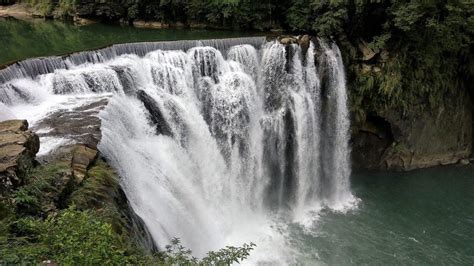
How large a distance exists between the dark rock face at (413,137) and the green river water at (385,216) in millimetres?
555

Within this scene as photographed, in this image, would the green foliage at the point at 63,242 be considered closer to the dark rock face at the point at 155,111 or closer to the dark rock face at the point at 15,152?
the dark rock face at the point at 15,152

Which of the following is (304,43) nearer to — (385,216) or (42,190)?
(385,216)

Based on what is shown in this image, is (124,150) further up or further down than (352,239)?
further up

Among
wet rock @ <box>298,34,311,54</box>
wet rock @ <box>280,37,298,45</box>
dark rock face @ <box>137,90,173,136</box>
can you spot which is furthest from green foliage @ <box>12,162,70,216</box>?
wet rock @ <box>298,34,311,54</box>

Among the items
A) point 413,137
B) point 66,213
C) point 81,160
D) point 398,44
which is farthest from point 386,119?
point 66,213

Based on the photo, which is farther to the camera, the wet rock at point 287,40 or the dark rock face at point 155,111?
the wet rock at point 287,40

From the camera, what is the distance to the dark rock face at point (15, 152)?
5859mm

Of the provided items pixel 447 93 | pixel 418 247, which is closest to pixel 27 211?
pixel 418 247

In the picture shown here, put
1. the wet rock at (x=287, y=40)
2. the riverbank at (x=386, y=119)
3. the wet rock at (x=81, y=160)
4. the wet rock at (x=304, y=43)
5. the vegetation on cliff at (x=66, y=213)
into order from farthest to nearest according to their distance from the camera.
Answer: the riverbank at (x=386, y=119) → the wet rock at (x=304, y=43) → the wet rock at (x=287, y=40) → the wet rock at (x=81, y=160) → the vegetation on cliff at (x=66, y=213)

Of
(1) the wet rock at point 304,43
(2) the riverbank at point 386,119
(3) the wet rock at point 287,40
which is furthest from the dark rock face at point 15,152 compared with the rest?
(1) the wet rock at point 304,43

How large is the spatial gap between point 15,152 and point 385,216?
12.1 meters

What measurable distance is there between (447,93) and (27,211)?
16088mm

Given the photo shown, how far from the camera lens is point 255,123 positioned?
45.9ft

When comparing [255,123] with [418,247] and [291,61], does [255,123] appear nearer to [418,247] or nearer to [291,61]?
[291,61]
